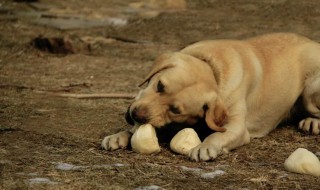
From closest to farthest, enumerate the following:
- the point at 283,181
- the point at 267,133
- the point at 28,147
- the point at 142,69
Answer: the point at 283,181
the point at 28,147
the point at 267,133
the point at 142,69

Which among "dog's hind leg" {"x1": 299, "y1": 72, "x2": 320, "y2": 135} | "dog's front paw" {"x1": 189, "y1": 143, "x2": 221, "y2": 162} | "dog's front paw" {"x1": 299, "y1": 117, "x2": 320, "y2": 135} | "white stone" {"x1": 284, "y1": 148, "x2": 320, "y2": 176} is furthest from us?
"dog's hind leg" {"x1": 299, "y1": 72, "x2": 320, "y2": 135}

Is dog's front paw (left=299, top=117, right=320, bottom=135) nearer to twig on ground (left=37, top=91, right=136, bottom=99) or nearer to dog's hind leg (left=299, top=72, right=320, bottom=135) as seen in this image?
dog's hind leg (left=299, top=72, right=320, bottom=135)

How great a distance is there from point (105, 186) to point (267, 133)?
7.70 feet

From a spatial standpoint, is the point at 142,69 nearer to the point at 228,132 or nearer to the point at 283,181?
the point at 228,132

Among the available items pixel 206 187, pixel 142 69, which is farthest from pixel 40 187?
pixel 142 69

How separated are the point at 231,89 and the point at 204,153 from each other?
0.80m

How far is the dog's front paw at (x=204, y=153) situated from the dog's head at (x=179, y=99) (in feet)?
0.86

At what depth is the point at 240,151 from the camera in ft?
17.7

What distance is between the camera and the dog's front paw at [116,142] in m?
5.21

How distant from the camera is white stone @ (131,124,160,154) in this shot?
5.06 m

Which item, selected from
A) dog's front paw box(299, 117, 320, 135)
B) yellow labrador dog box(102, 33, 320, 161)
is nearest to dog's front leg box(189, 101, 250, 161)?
yellow labrador dog box(102, 33, 320, 161)

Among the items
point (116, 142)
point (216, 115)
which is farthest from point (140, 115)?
point (216, 115)

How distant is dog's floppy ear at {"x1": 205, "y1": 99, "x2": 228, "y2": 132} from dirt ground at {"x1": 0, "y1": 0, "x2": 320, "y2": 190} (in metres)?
0.24

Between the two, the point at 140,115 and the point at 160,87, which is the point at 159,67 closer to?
the point at 160,87
